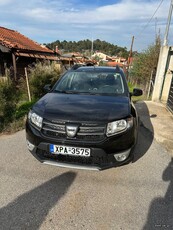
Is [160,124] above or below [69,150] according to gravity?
below

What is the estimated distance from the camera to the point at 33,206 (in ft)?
8.49

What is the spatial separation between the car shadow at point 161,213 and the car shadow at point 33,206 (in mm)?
1165

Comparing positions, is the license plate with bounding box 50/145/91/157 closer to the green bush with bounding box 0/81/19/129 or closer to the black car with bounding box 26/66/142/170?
the black car with bounding box 26/66/142/170

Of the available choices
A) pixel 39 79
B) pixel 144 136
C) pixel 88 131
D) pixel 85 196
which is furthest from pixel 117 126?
pixel 39 79

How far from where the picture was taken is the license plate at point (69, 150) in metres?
2.80

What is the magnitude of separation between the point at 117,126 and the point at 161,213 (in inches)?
47.8

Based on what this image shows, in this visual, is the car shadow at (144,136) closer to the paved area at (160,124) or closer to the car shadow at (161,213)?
the paved area at (160,124)

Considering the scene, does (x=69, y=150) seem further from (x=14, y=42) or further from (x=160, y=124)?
(x=14, y=42)

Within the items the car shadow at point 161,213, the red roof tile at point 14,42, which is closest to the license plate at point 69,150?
the car shadow at point 161,213

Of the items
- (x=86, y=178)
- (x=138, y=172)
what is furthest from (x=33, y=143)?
(x=138, y=172)

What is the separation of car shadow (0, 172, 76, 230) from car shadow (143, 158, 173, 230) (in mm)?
1165

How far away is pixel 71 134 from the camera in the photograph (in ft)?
9.29

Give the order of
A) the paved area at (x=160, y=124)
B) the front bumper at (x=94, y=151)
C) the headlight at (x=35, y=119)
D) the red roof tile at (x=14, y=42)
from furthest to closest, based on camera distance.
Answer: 1. the red roof tile at (x=14, y=42)
2. the paved area at (x=160, y=124)
3. the headlight at (x=35, y=119)
4. the front bumper at (x=94, y=151)

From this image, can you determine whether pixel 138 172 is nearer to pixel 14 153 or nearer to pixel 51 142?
pixel 51 142
